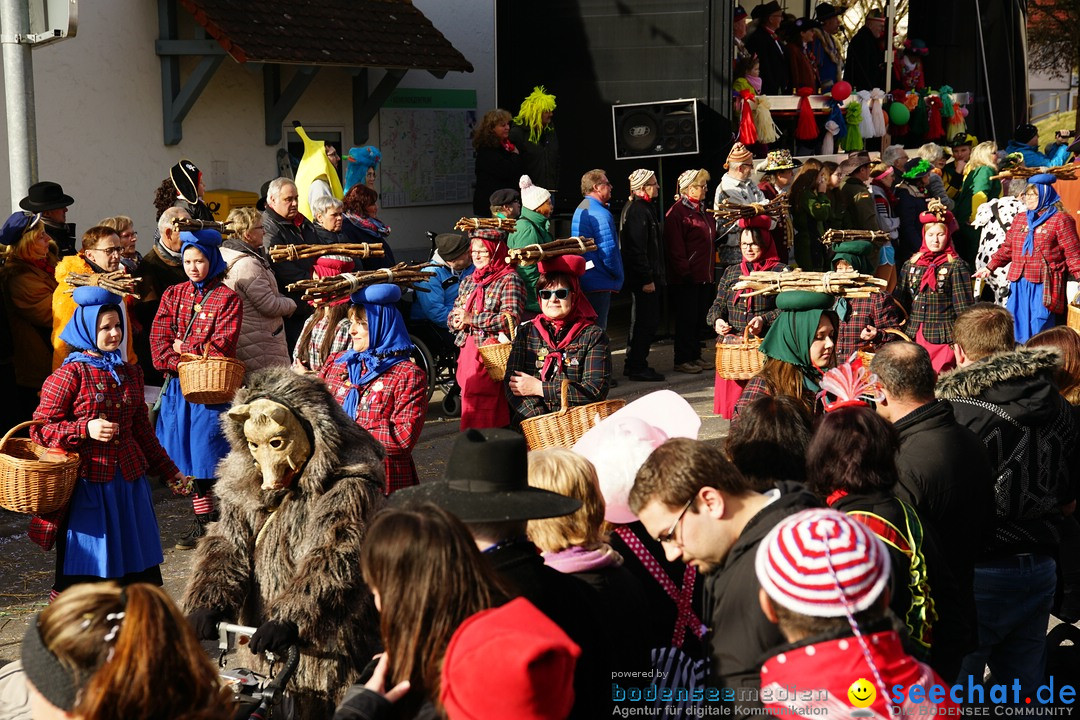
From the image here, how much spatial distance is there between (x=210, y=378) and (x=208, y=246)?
2.89ft

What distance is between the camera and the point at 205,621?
3926mm

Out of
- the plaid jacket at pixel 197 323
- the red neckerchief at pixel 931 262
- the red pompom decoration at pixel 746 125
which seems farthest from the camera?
the red pompom decoration at pixel 746 125

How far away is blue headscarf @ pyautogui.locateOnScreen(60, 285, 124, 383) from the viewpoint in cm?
568

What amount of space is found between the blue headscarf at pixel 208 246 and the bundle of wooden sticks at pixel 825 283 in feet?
10.4

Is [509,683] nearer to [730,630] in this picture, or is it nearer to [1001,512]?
[730,630]

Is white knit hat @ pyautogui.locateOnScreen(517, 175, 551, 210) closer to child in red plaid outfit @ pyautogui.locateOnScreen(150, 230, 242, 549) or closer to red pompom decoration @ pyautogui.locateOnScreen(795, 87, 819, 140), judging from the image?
child in red plaid outfit @ pyautogui.locateOnScreen(150, 230, 242, 549)

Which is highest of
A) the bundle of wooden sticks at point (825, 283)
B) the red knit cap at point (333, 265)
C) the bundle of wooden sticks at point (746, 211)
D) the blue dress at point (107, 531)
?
the bundle of wooden sticks at point (746, 211)

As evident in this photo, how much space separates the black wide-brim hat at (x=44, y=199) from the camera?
7.70m

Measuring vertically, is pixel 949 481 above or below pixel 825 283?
below

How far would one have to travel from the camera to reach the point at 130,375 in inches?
231

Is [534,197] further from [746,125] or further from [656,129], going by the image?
[746,125]

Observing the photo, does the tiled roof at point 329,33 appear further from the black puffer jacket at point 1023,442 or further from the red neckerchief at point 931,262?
the black puffer jacket at point 1023,442

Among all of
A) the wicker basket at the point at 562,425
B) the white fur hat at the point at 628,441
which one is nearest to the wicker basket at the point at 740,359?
the wicker basket at the point at 562,425

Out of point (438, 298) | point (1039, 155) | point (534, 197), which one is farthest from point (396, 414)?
point (1039, 155)
